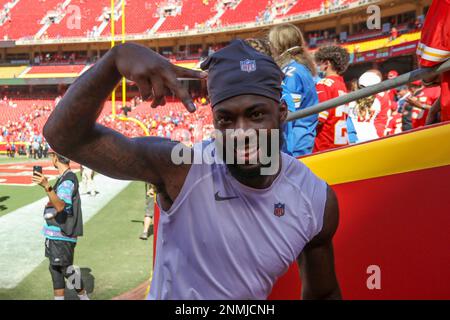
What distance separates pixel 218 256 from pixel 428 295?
3.33 ft

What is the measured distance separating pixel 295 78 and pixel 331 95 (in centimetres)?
98

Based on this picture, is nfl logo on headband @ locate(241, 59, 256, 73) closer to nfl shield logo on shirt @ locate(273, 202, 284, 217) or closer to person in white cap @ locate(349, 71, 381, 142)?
nfl shield logo on shirt @ locate(273, 202, 284, 217)

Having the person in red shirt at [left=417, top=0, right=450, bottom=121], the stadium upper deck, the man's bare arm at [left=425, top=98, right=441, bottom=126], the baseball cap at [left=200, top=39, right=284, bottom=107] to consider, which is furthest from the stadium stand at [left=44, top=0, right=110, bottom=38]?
the baseball cap at [left=200, top=39, right=284, bottom=107]

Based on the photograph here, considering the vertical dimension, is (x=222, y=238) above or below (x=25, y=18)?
below

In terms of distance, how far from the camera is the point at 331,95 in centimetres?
388

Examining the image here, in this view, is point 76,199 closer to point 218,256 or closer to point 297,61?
point 297,61

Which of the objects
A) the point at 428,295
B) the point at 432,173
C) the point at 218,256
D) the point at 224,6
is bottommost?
the point at 428,295

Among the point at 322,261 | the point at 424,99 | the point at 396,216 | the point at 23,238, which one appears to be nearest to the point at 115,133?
the point at 322,261

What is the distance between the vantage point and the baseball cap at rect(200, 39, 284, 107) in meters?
1.30

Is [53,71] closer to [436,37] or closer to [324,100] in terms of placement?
[324,100]

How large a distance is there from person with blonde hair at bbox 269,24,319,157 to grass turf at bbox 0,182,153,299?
2.98 meters

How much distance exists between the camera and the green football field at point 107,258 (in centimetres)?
513
